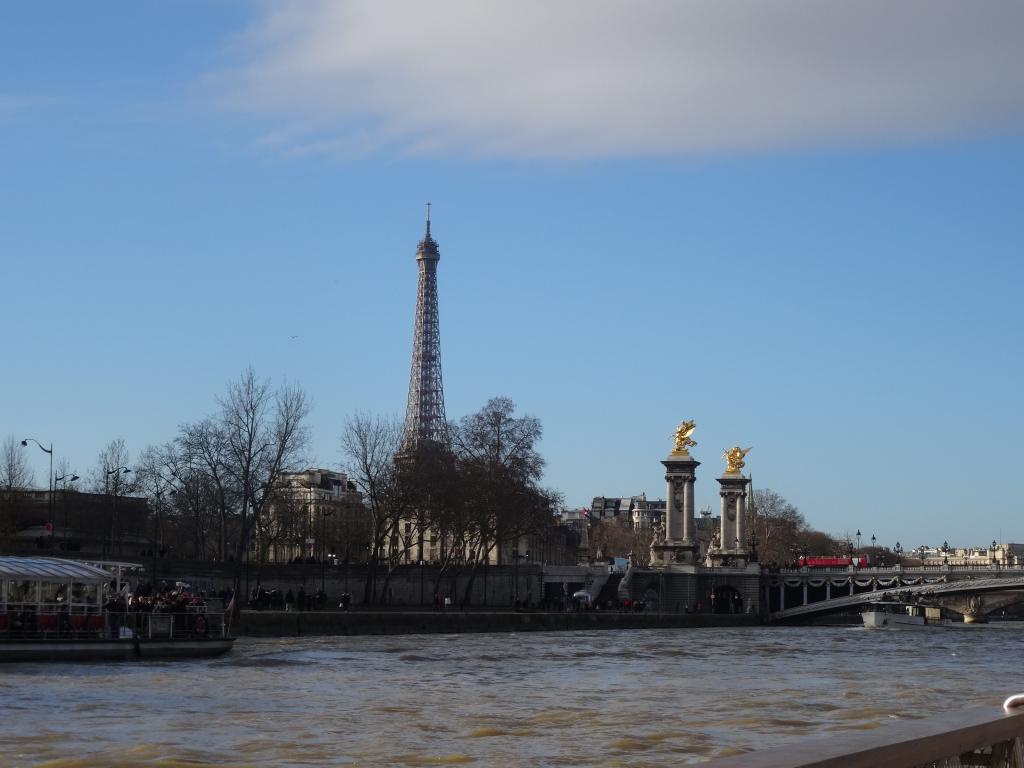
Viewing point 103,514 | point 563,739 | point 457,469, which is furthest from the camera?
point 103,514

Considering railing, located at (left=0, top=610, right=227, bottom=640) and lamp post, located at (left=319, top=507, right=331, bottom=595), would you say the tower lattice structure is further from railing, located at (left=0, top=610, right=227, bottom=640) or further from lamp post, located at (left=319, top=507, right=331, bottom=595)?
railing, located at (left=0, top=610, right=227, bottom=640)

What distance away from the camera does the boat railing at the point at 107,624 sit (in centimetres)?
3034

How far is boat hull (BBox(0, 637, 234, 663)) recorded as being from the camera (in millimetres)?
29641

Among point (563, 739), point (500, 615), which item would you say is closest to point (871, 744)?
point (563, 739)

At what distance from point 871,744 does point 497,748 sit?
11324 millimetres

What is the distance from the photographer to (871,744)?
5223 millimetres

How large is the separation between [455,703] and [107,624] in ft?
38.9

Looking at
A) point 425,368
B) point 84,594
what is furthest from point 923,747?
point 425,368

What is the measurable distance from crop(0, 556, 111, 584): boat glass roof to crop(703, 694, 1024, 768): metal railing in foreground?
27.3 meters

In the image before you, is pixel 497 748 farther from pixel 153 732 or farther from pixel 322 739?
pixel 153 732

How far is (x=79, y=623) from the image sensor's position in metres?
31.2

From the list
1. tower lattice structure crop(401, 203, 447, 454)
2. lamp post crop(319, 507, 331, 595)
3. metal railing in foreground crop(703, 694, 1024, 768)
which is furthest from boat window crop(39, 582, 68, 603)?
tower lattice structure crop(401, 203, 447, 454)

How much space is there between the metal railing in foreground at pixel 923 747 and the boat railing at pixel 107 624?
26.6 metres

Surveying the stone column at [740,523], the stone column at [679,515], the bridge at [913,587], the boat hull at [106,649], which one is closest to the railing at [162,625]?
the boat hull at [106,649]
